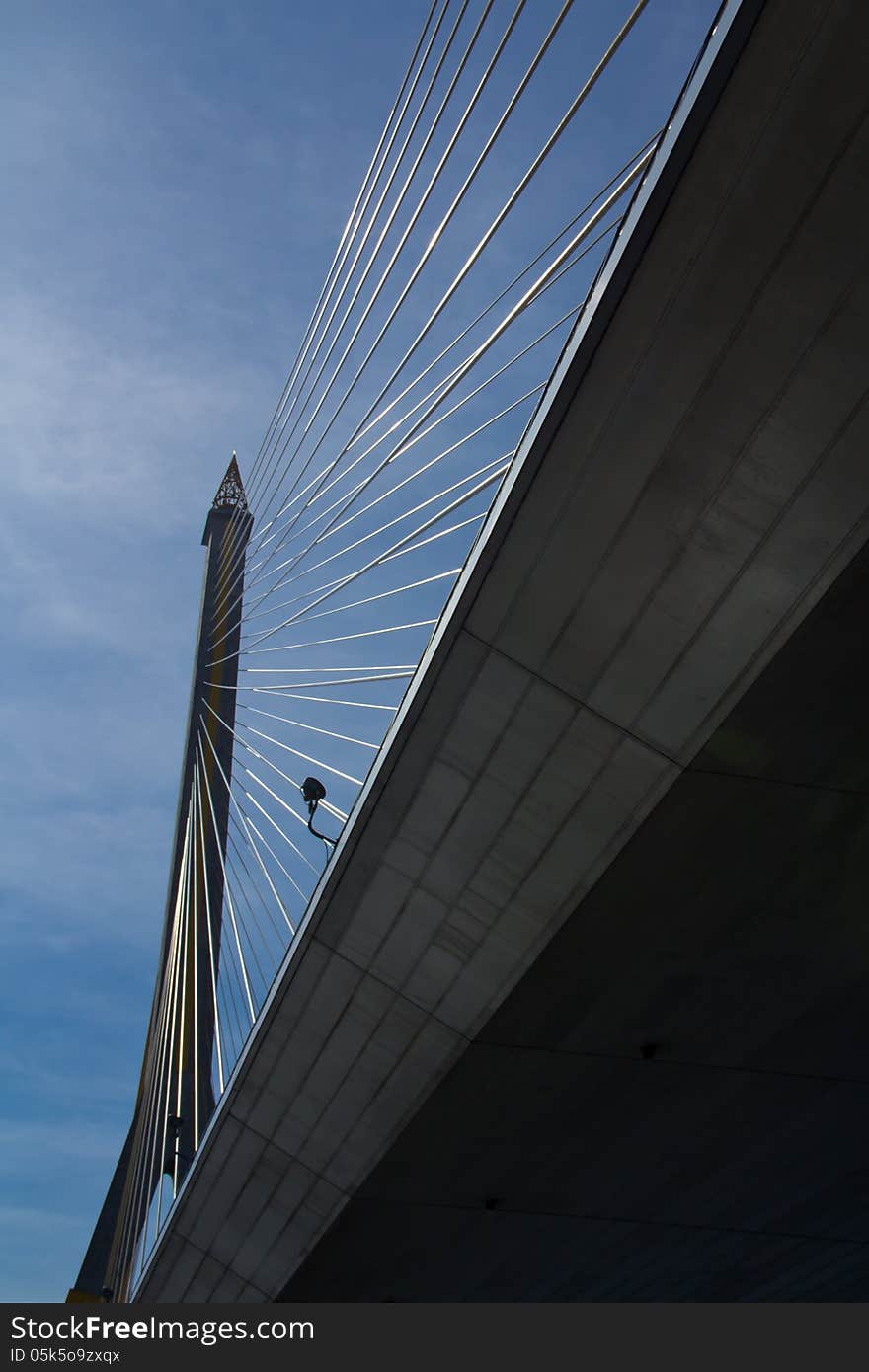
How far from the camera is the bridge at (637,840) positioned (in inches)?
286

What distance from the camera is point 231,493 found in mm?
32281

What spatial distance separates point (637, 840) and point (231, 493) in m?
24.6

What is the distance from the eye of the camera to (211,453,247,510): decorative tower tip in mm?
31969

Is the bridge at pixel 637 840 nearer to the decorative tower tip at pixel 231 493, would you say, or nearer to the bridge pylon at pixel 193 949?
the bridge pylon at pixel 193 949

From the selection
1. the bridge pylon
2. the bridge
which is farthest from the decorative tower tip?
the bridge

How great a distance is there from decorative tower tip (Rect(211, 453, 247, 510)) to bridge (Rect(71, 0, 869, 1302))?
1685 centimetres

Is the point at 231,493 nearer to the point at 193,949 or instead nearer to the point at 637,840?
the point at 193,949

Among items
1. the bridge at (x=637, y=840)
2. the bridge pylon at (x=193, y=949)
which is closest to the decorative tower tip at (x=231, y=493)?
the bridge pylon at (x=193, y=949)

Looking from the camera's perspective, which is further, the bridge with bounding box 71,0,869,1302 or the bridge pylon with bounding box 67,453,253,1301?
the bridge pylon with bounding box 67,453,253,1301

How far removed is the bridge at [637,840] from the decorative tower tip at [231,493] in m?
16.9

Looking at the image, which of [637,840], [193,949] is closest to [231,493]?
[193,949]

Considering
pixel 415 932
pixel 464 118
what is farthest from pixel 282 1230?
pixel 464 118

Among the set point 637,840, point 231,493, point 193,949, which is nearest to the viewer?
point 637,840

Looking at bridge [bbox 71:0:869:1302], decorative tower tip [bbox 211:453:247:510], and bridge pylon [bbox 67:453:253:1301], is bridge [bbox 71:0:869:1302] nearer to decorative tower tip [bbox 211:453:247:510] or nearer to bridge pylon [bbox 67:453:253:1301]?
bridge pylon [bbox 67:453:253:1301]
